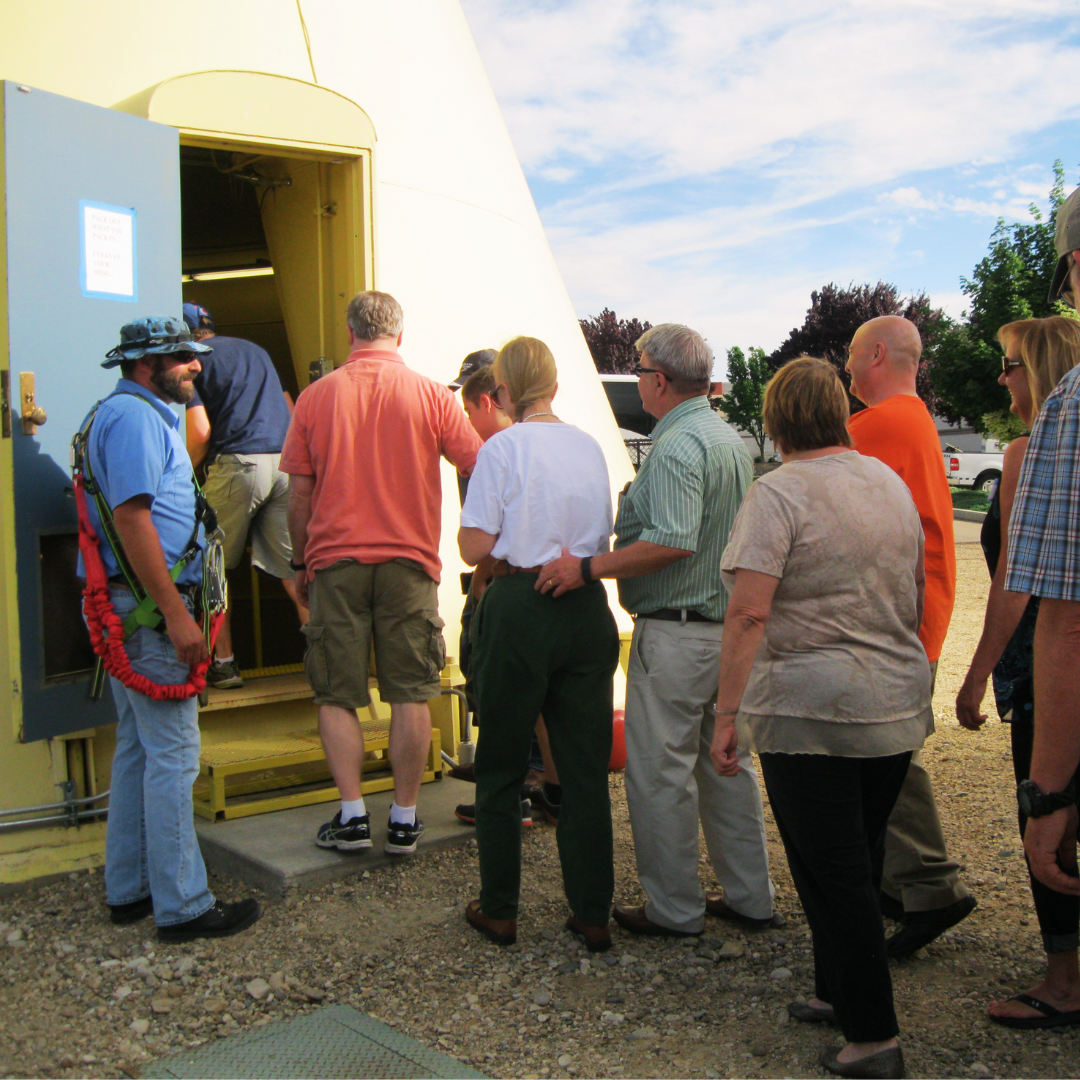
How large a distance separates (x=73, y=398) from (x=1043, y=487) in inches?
117

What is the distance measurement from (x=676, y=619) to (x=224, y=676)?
2.05 m

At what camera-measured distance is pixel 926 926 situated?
292 cm

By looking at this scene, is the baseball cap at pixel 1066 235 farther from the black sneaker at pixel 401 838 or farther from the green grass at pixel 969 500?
the green grass at pixel 969 500

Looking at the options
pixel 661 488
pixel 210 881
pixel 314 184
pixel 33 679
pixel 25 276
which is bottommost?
pixel 210 881

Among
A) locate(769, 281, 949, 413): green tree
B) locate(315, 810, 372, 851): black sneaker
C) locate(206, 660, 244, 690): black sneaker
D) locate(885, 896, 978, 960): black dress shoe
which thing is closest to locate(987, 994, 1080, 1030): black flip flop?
locate(885, 896, 978, 960): black dress shoe

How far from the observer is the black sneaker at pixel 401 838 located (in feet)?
11.6

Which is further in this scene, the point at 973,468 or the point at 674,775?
the point at 973,468

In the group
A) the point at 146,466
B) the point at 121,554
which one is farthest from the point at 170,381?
the point at 121,554

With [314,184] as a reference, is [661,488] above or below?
below

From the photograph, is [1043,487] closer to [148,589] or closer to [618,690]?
[148,589]

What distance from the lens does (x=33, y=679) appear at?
3402 millimetres

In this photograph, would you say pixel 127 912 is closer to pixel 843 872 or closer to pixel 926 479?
pixel 843 872

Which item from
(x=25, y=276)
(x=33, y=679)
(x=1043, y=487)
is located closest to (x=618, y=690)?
(x=33, y=679)

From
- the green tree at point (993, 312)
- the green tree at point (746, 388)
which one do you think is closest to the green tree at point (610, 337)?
the green tree at point (746, 388)
